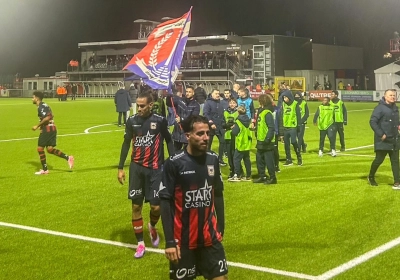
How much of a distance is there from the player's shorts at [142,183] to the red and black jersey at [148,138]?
0.27ft

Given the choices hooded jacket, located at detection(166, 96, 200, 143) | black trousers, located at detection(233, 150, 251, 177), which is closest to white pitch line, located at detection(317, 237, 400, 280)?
black trousers, located at detection(233, 150, 251, 177)

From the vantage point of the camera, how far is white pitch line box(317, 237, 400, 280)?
6568 millimetres

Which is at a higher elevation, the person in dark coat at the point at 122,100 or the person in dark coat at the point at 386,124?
the person in dark coat at the point at 122,100

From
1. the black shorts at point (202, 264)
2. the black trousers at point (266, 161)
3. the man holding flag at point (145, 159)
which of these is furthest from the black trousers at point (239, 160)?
the black shorts at point (202, 264)

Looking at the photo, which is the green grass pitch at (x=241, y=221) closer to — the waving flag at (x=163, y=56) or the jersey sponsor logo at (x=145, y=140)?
the jersey sponsor logo at (x=145, y=140)

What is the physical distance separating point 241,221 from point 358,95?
1829 inches

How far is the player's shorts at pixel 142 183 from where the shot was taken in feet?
24.3

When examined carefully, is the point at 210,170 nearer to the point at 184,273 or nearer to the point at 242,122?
the point at 184,273

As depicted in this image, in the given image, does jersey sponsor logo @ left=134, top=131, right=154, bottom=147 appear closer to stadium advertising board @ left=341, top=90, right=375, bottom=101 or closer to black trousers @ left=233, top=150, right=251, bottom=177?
black trousers @ left=233, top=150, right=251, bottom=177

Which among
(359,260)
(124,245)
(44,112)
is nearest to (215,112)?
(44,112)

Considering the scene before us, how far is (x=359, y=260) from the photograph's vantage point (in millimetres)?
7094

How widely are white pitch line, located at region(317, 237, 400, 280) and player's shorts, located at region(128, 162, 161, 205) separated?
2472mm

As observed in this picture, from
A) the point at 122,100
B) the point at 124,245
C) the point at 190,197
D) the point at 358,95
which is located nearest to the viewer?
the point at 190,197

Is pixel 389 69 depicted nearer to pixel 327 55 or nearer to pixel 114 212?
pixel 327 55
